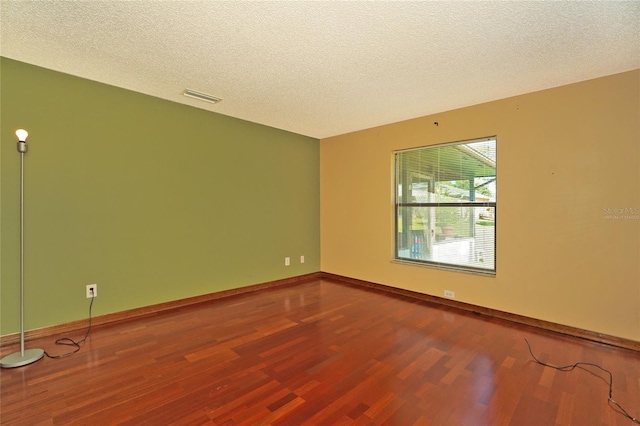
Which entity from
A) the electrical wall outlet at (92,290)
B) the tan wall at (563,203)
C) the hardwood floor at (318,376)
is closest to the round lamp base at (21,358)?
the hardwood floor at (318,376)

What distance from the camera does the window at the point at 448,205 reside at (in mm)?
3543

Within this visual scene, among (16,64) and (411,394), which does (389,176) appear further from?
(16,64)

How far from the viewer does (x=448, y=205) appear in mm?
3883

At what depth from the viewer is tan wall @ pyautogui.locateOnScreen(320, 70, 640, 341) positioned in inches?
105

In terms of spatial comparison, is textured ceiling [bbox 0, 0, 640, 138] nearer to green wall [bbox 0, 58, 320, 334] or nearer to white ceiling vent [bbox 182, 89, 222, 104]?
white ceiling vent [bbox 182, 89, 222, 104]

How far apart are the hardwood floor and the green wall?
0.51 meters

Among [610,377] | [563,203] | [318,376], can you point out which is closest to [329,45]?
[318,376]

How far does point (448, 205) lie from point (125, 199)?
3.92m

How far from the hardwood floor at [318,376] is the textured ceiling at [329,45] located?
8.24ft

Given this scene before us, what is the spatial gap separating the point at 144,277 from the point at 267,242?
5.65 ft

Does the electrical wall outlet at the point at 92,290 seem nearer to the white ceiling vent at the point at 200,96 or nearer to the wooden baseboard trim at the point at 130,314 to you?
the wooden baseboard trim at the point at 130,314

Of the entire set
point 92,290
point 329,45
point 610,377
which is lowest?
point 610,377

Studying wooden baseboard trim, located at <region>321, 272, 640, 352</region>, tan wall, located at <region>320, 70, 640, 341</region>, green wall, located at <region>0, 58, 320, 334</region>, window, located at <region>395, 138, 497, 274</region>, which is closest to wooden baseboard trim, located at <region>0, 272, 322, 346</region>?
green wall, located at <region>0, 58, 320, 334</region>

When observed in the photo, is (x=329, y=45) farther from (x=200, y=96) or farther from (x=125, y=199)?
(x=125, y=199)
